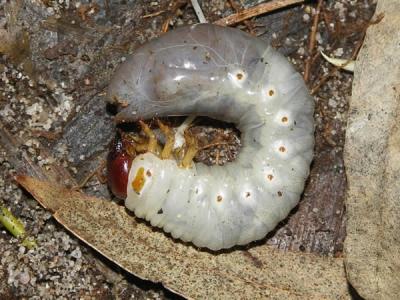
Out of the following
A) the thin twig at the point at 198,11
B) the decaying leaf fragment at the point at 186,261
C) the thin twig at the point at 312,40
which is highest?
the thin twig at the point at 198,11

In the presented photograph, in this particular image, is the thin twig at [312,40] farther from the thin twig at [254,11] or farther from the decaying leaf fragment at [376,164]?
the decaying leaf fragment at [376,164]

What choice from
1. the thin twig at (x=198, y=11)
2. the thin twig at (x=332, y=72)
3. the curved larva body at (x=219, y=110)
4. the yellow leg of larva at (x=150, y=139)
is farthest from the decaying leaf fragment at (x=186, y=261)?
the thin twig at (x=198, y=11)

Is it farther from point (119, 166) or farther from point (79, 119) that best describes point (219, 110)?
point (79, 119)

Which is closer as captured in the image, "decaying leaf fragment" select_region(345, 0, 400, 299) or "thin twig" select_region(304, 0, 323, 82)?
"decaying leaf fragment" select_region(345, 0, 400, 299)

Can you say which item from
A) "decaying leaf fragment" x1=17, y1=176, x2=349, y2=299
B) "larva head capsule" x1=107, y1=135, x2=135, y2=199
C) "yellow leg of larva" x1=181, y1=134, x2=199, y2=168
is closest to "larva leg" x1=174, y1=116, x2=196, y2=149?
"yellow leg of larva" x1=181, y1=134, x2=199, y2=168

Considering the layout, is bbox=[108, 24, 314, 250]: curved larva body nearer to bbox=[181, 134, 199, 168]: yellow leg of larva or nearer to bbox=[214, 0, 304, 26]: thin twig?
bbox=[181, 134, 199, 168]: yellow leg of larva

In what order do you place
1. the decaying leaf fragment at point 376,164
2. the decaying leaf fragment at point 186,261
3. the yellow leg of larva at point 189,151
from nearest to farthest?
the decaying leaf fragment at point 376,164 < the decaying leaf fragment at point 186,261 < the yellow leg of larva at point 189,151
